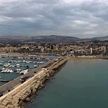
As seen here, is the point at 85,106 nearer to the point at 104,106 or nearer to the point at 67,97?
the point at 104,106

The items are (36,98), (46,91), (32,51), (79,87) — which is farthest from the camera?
(32,51)

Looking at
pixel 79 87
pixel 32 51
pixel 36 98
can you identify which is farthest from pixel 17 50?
pixel 36 98

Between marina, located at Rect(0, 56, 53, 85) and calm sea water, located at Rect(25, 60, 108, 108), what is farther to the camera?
marina, located at Rect(0, 56, 53, 85)

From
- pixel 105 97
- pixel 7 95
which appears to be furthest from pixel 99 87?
pixel 7 95

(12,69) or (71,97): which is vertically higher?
(12,69)

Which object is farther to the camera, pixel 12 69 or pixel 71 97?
pixel 12 69

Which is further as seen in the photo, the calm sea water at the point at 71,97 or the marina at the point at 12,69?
the marina at the point at 12,69

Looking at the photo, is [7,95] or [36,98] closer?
[7,95]

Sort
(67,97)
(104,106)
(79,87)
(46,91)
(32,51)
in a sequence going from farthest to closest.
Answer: (32,51), (79,87), (46,91), (67,97), (104,106)

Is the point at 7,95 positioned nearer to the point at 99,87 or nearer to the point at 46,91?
the point at 46,91
